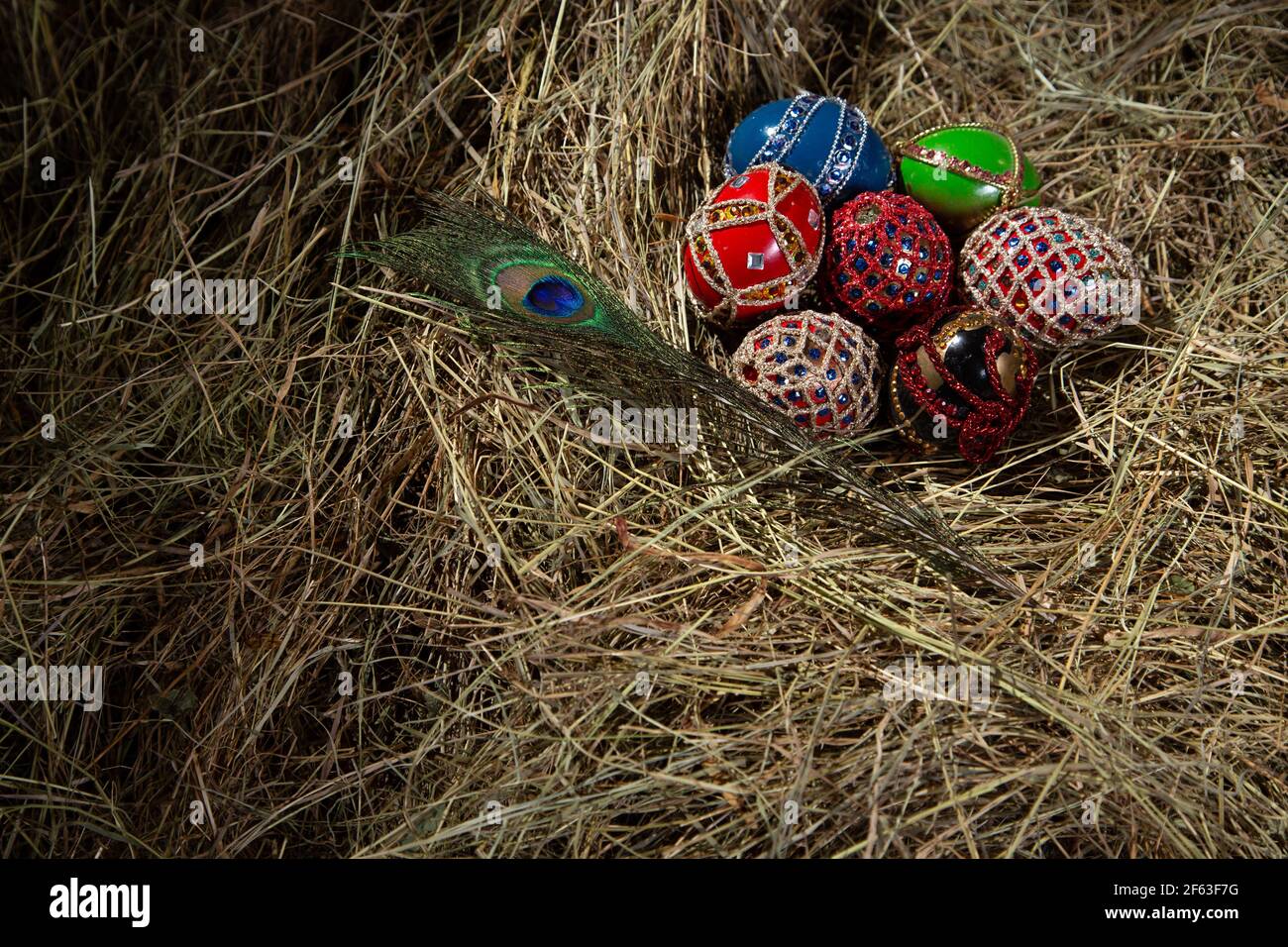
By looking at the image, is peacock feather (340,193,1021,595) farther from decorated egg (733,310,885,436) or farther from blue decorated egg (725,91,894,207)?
blue decorated egg (725,91,894,207)

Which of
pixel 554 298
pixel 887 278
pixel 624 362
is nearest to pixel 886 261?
pixel 887 278

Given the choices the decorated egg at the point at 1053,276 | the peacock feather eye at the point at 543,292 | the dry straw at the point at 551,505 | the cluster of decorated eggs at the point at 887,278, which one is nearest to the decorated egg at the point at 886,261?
the cluster of decorated eggs at the point at 887,278

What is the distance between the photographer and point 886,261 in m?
2.22

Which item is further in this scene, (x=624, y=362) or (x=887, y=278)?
(x=887, y=278)

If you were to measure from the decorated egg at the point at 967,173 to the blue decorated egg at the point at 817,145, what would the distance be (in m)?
0.12

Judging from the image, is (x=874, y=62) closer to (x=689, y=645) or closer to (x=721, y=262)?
(x=721, y=262)

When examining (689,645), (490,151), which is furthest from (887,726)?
(490,151)

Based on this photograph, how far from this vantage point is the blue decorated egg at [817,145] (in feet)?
7.68

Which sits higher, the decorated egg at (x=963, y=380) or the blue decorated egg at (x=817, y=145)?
the blue decorated egg at (x=817, y=145)

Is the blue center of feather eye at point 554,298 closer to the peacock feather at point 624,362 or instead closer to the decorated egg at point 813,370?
the peacock feather at point 624,362

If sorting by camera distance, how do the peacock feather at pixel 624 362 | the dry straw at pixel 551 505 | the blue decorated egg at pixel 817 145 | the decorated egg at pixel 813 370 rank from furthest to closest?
the blue decorated egg at pixel 817 145 < the decorated egg at pixel 813 370 < the peacock feather at pixel 624 362 < the dry straw at pixel 551 505

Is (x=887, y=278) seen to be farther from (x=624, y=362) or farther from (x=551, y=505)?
(x=551, y=505)

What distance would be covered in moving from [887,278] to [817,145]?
1.26ft

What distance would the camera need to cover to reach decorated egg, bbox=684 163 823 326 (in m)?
2.18
